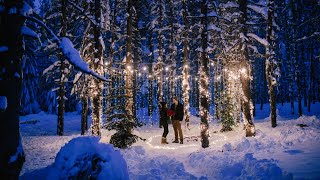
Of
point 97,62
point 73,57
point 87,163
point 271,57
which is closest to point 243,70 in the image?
point 271,57

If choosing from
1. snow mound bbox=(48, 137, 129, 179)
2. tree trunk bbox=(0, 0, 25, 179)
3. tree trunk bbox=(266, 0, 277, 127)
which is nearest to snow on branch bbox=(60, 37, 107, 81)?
tree trunk bbox=(0, 0, 25, 179)

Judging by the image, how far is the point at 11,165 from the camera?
348cm

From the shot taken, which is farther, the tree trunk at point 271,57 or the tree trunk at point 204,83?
the tree trunk at point 271,57

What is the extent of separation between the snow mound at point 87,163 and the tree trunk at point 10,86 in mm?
1362

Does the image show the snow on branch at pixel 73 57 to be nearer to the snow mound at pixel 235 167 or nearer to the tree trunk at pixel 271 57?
the snow mound at pixel 235 167

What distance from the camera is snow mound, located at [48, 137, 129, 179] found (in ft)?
16.0

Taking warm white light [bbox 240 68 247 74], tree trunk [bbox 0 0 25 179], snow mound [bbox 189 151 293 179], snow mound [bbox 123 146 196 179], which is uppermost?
warm white light [bbox 240 68 247 74]

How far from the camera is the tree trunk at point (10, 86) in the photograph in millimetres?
3469

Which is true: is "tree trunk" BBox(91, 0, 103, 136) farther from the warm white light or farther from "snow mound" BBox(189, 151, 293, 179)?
the warm white light

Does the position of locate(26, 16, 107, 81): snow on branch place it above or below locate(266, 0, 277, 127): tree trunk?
below

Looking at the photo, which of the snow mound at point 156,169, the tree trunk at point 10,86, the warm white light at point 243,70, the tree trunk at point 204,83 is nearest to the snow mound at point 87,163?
the tree trunk at point 10,86

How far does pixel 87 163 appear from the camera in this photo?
5.05 meters

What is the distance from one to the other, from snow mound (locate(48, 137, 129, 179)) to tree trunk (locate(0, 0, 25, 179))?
1362 mm

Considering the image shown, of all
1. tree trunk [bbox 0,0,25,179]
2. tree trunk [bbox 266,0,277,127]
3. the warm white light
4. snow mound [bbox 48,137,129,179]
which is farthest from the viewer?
tree trunk [bbox 266,0,277,127]
